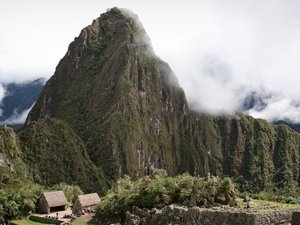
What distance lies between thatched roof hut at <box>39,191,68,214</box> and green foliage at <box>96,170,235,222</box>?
15.4 m

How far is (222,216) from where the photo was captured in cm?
2714

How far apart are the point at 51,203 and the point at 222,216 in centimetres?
3946

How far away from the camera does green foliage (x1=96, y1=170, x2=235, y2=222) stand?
40.6 metres

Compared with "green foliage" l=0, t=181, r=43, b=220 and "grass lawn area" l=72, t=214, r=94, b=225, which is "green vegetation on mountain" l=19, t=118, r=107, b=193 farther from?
"grass lawn area" l=72, t=214, r=94, b=225

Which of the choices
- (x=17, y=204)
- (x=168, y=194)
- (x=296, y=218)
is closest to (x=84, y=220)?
(x=168, y=194)

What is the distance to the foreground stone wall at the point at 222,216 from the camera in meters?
25.4

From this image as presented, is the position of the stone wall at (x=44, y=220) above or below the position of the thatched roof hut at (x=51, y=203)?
below

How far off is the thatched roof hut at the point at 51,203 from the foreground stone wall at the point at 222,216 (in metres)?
31.0

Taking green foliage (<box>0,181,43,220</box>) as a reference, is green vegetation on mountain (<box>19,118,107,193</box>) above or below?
above

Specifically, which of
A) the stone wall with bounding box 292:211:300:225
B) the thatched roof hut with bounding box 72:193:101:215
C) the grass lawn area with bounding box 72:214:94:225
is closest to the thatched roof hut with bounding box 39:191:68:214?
the thatched roof hut with bounding box 72:193:101:215

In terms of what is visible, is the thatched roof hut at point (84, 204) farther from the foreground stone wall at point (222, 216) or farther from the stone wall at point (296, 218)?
the stone wall at point (296, 218)

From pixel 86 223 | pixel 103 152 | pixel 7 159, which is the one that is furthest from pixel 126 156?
pixel 86 223

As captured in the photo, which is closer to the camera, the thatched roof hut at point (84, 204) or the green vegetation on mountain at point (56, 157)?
the thatched roof hut at point (84, 204)

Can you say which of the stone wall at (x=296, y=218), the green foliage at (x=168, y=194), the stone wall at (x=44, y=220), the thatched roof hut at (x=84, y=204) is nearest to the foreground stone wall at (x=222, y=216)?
the stone wall at (x=296, y=218)
